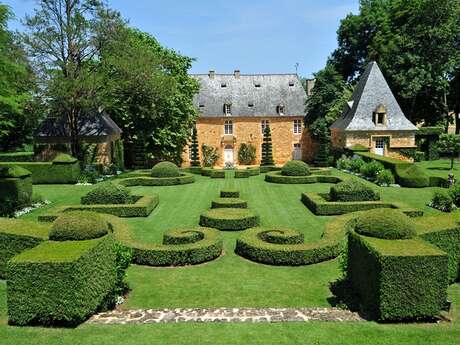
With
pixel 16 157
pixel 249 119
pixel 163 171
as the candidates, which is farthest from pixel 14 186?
pixel 249 119

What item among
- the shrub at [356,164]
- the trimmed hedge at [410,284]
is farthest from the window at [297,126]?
the trimmed hedge at [410,284]

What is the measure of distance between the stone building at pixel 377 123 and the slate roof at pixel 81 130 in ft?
70.4

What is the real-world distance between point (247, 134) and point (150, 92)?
1660 cm

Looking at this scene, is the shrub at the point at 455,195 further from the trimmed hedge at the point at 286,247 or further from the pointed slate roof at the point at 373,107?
the pointed slate roof at the point at 373,107

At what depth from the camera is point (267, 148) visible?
156 ft

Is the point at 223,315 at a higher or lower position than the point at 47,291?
lower

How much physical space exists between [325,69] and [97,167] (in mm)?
27020

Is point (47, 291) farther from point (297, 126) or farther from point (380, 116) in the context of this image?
point (297, 126)

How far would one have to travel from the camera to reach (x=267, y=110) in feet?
161

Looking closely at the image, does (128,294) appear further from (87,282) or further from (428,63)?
(428,63)

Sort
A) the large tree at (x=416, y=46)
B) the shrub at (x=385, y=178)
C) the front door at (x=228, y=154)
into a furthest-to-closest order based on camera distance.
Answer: the front door at (x=228, y=154) → the large tree at (x=416, y=46) → the shrub at (x=385, y=178)

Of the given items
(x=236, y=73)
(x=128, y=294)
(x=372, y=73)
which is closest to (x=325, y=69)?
(x=372, y=73)

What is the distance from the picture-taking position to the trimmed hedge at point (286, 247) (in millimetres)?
13461

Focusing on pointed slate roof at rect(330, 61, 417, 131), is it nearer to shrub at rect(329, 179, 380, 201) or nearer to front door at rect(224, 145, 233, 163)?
front door at rect(224, 145, 233, 163)
